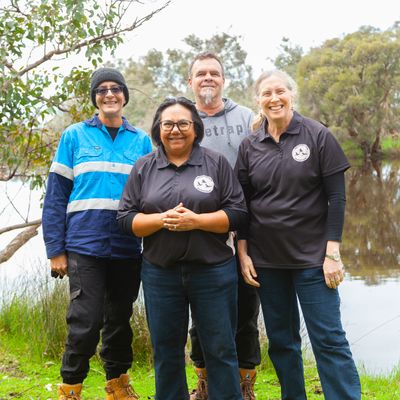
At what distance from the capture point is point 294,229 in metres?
3.31

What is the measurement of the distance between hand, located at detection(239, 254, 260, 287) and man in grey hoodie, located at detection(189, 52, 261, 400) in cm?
29

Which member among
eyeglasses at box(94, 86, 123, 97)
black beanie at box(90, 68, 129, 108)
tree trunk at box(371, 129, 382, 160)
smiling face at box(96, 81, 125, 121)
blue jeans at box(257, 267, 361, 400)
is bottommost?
tree trunk at box(371, 129, 382, 160)

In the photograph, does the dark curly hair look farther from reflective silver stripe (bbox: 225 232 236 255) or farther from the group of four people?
reflective silver stripe (bbox: 225 232 236 255)

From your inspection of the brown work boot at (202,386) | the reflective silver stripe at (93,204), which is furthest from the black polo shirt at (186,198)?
the brown work boot at (202,386)

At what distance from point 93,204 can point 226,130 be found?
963 mm

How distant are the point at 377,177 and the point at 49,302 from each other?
71.0 ft

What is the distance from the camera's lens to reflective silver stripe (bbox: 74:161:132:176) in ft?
11.8

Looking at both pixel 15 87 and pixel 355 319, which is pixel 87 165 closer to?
pixel 15 87

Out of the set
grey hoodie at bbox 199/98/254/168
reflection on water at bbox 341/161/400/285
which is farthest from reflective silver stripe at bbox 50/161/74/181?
reflection on water at bbox 341/161/400/285

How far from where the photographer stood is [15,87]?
15.2 ft

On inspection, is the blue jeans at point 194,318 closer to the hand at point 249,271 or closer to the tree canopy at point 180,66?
the hand at point 249,271

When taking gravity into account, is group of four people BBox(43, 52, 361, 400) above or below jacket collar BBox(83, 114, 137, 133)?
below

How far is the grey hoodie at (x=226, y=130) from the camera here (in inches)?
152

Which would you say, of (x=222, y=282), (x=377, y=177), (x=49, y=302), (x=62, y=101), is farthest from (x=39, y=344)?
(x=377, y=177)
